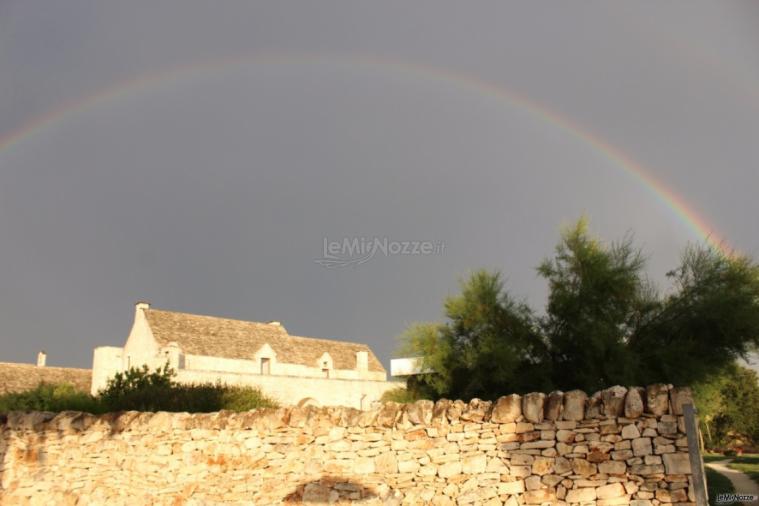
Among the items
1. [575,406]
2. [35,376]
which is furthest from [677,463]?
[35,376]

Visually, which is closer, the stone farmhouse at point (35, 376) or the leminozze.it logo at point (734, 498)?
the leminozze.it logo at point (734, 498)

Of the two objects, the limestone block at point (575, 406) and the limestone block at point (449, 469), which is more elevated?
the limestone block at point (575, 406)

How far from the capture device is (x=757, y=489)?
56.3 feet

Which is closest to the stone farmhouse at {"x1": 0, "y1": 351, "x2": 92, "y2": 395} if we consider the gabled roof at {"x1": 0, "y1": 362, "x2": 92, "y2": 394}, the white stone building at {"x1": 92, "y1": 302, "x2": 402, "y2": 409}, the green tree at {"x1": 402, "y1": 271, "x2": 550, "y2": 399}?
the gabled roof at {"x1": 0, "y1": 362, "x2": 92, "y2": 394}

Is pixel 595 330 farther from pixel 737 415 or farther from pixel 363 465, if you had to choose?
pixel 737 415

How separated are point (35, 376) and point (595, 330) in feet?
133

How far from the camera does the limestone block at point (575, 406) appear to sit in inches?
393

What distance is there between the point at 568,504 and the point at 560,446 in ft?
2.67

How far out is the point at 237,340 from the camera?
1636 inches

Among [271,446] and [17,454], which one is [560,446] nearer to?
[271,446]

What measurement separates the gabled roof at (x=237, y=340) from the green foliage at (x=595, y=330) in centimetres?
2163

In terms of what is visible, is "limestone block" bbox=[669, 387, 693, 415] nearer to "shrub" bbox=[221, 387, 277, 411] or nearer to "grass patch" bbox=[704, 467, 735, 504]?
"grass patch" bbox=[704, 467, 735, 504]

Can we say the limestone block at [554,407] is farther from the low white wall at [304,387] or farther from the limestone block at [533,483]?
the low white wall at [304,387]

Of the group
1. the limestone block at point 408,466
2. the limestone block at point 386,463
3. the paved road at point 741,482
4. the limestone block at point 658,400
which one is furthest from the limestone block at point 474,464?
the paved road at point 741,482
